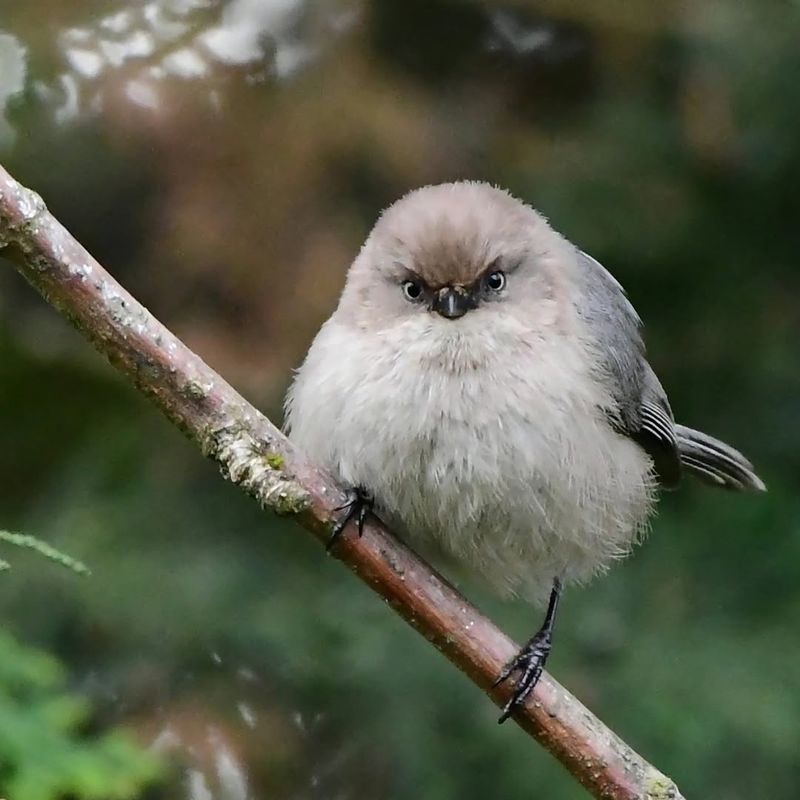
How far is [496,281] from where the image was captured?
2.12 metres

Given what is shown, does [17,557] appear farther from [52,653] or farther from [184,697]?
[184,697]

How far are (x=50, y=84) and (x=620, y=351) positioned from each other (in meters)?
1.53

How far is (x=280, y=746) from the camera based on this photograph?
2.88m

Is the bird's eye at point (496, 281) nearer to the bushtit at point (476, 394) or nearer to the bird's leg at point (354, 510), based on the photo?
the bushtit at point (476, 394)

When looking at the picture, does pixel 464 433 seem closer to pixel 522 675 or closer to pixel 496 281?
pixel 496 281

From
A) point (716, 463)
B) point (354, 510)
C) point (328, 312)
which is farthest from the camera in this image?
point (328, 312)

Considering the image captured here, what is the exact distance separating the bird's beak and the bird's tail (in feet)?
2.97

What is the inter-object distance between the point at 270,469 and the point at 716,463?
134cm

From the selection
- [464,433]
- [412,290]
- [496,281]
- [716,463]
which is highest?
[716,463]

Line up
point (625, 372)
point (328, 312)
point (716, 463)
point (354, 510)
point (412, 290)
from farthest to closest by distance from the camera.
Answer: point (328, 312)
point (716, 463)
point (625, 372)
point (412, 290)
point (354, 510)

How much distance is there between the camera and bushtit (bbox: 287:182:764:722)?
6.54ft

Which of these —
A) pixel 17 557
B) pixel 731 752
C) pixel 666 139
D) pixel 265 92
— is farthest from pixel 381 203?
pixel 731 752

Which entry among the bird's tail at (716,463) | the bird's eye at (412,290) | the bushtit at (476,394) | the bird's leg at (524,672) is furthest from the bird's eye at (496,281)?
the bird's tail at (716,463)

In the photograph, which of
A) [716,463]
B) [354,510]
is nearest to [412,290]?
[354,510]
